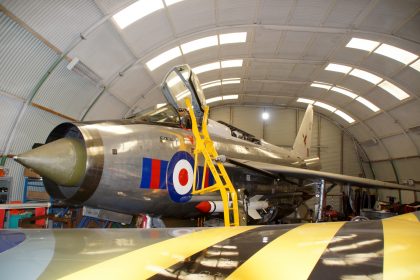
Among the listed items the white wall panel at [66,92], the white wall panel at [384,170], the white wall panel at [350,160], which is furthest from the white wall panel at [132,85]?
the white wall panel at [384,170]

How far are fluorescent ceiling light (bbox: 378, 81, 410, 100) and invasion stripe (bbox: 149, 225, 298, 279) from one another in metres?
16.1

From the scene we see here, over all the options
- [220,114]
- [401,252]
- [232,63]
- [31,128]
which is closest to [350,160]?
[220,114]

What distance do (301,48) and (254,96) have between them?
24.1 ft

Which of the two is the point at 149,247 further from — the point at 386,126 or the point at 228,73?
the point at 386,126

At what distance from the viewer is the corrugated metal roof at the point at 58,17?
666 cm

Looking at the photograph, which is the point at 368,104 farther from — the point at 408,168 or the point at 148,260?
the point at 148,260

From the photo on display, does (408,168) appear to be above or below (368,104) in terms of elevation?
below

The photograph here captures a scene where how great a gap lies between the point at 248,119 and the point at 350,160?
27.0ft

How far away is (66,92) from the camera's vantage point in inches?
377

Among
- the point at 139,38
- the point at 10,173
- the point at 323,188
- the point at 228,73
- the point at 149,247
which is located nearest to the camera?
the point at 149,247

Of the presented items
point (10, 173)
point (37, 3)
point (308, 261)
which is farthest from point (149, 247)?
point (10, 173)

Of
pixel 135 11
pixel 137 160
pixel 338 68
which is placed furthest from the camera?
pixel 338 68

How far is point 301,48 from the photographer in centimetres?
1289

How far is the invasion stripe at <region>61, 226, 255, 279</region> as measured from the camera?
1033 mm
